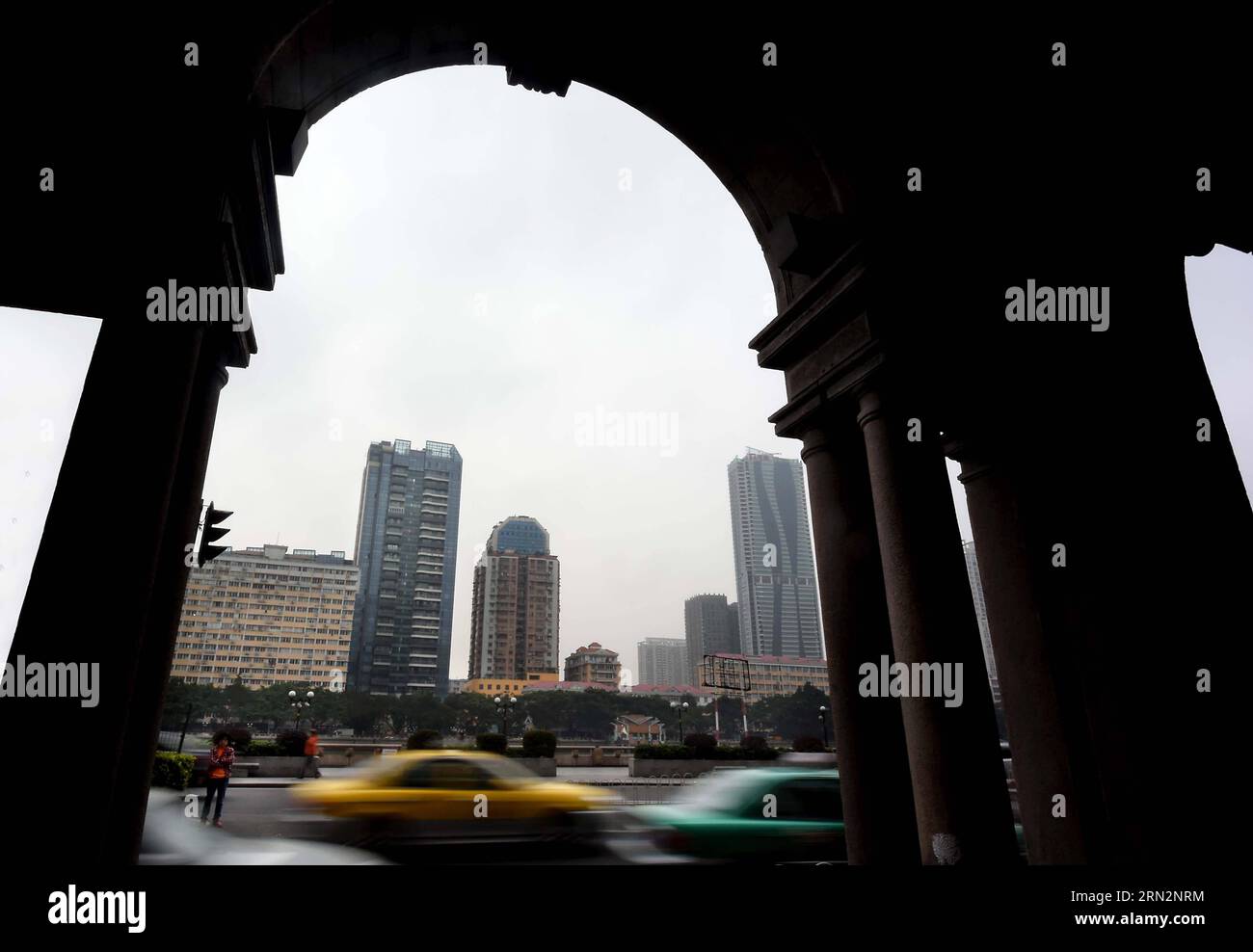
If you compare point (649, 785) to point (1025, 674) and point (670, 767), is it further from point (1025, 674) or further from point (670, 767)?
point (1025, 674)

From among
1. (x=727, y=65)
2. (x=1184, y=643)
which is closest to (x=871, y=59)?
(x=727, y=65)

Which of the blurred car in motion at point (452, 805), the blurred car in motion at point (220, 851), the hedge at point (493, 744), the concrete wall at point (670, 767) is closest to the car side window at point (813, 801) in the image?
the blurred car in motion at point (452, 805)

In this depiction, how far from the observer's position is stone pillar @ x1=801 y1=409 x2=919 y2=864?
541 centimetres

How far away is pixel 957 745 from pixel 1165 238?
5.59 metres

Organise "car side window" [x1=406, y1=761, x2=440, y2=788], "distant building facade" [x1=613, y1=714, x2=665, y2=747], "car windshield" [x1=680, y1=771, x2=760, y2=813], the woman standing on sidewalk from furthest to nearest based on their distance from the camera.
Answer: "distant building facade" [x1=613, y1=714, x2=665, y2=747] < the woman standing on sidewalk < "car side window" [x1=406, y1=761, x2=440, y2=788] < "car windshield" [x1=680, y1=771, x2=760, y2=813]

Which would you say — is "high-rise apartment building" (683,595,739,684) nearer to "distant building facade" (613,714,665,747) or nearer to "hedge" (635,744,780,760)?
"distant building facade" (613,714,665,747)

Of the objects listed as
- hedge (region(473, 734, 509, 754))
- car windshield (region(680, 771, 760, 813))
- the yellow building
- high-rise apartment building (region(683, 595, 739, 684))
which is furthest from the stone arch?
high-rise apartment building (region(683, 595, 739, 684))

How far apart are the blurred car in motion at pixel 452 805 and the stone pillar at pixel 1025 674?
6722 millimetres

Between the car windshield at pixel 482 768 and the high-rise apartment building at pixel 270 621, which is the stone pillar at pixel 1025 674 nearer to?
the car windshield at pixel 482 768

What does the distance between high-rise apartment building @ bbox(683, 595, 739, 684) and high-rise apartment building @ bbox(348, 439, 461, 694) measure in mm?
59036

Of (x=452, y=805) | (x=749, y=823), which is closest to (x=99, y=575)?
(x=749, y=823)

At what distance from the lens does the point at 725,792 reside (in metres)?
7.77

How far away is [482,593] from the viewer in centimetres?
12469
